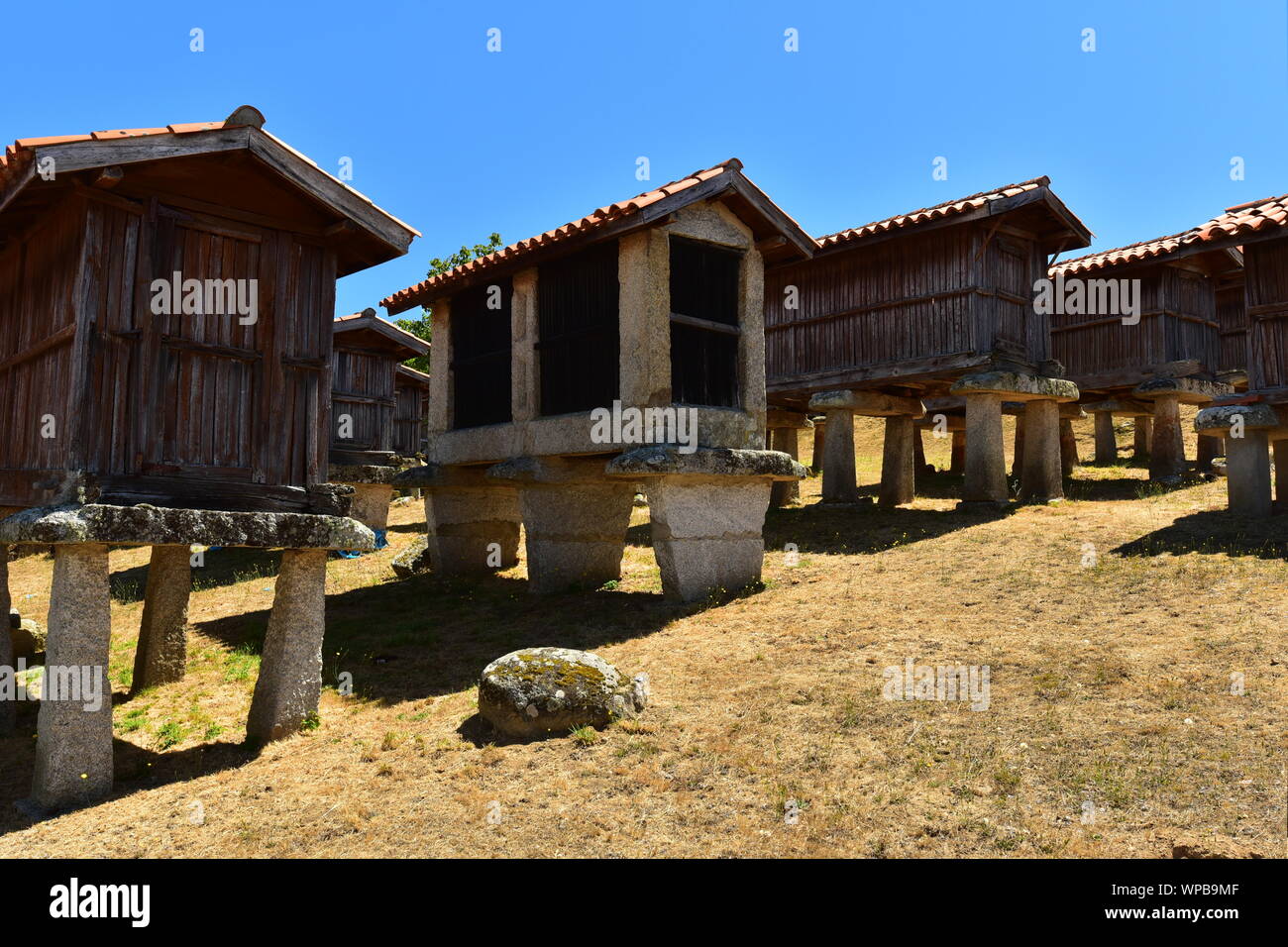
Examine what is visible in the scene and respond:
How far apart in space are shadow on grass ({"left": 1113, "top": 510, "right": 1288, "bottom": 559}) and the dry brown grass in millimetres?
62

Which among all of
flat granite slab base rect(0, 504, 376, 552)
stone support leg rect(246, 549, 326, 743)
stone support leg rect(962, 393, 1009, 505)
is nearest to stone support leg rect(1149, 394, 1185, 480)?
stone support leg rect(962, 393, 1009, 505)

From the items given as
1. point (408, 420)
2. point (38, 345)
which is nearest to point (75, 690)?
point (38, 345)

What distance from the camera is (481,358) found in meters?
13.7

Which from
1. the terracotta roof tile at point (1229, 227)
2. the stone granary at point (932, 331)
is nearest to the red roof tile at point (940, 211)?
the stone granary at point (932, 331)

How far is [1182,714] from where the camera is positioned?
640 centimetres

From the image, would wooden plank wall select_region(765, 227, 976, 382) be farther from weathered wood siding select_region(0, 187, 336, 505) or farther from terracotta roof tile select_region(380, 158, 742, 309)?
weathered wood siding select_region(0, 187, 336, 505)

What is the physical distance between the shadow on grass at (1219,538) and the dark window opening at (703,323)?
212 inches

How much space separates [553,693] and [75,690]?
3.58 meters

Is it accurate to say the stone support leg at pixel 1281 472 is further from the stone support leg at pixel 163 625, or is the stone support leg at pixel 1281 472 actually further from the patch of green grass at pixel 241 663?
the stone support leg at pixel 163 625

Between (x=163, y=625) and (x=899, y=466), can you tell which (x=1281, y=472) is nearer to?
(x=899, y=466)

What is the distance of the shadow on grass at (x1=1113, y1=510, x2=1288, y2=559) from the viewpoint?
10492 mm

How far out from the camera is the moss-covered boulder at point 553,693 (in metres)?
7.43
